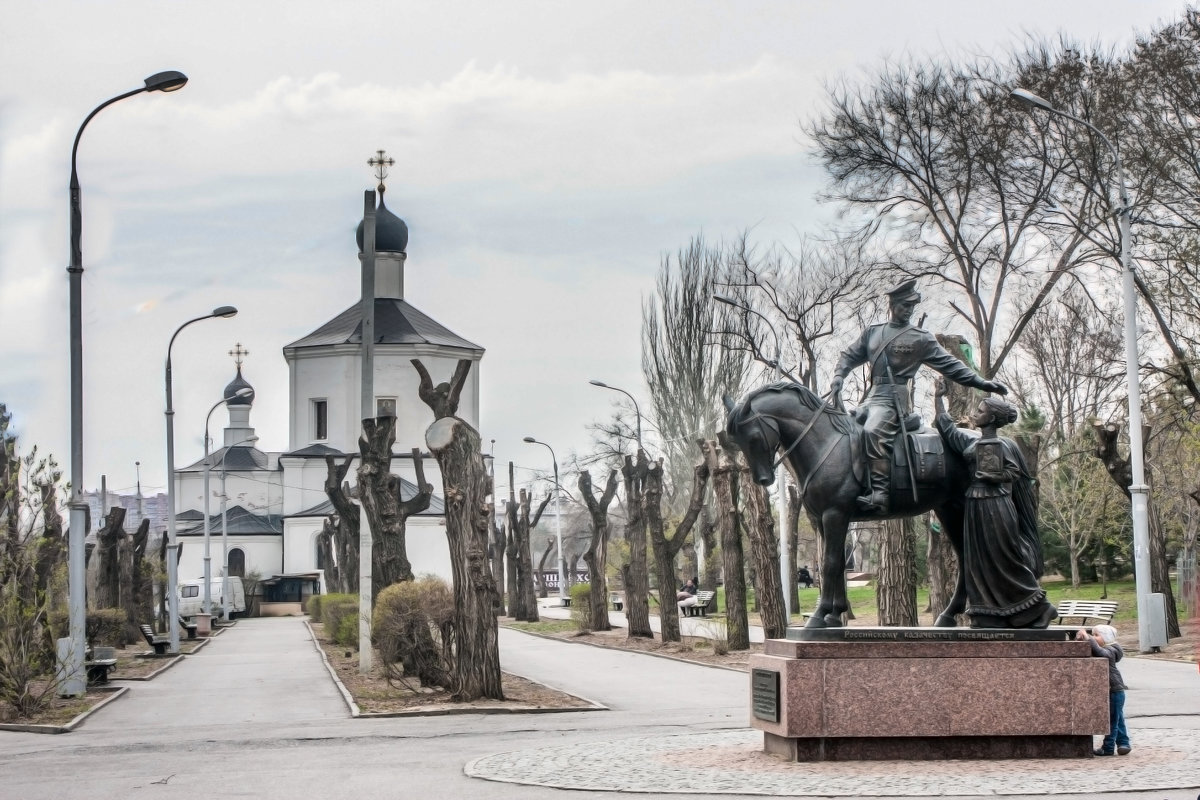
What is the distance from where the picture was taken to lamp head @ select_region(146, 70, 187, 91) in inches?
831

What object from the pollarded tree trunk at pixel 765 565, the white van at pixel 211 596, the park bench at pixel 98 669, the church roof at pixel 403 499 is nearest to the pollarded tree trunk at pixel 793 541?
the pollarded tree trunk at pixel 765 565

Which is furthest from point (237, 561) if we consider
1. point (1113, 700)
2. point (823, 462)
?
point (1113, 700)

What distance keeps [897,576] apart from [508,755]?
39.4ft

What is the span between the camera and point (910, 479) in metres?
13.0

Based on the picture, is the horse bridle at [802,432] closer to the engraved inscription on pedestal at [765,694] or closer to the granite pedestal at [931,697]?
the granite pedestal at [931,697]

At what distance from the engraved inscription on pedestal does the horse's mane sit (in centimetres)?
215

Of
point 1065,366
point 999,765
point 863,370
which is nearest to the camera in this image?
point 999,765

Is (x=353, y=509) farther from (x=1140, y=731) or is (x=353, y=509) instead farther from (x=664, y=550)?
(x=1140, y=731)

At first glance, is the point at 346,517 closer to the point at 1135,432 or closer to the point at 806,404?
the point at 1135,432

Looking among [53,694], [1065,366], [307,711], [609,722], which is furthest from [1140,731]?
[1065,366]

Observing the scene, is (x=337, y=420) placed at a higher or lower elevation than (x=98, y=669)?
higher

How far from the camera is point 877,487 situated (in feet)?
42.5

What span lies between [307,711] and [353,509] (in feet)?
58.8

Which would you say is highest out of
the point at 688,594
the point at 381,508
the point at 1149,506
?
the point at 381,508
